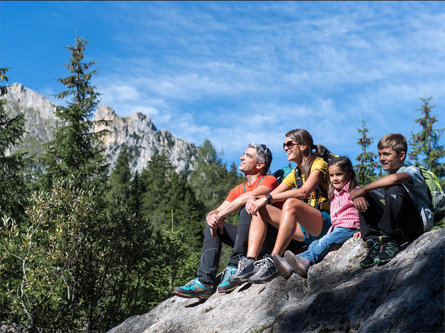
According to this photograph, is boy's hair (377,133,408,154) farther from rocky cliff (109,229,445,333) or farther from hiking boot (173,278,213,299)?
hiking boot (173,278,213,299)

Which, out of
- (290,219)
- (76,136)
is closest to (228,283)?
(290,219)

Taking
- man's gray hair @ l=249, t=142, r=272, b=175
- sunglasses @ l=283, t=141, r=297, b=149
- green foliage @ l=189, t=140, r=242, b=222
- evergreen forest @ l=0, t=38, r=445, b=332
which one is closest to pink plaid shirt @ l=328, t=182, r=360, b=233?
sunglasses @ l=283, t=141, r=297, b=149

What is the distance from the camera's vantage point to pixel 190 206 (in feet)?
171

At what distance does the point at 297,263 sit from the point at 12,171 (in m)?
16.2

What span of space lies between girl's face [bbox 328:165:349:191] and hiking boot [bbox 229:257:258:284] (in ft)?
4.37

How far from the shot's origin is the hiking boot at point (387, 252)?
13.3 ft

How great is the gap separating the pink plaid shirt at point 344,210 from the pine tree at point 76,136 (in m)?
14.2

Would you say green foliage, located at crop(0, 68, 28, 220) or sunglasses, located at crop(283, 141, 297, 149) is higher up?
green foliage, located at crop(0, 68, 28, 220)

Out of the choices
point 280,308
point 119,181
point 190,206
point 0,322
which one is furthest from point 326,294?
point 119,181

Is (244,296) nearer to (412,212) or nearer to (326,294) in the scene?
(326,294)

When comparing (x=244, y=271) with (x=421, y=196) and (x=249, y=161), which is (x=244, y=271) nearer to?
(x=249, y=161)

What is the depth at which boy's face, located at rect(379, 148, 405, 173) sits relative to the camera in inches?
175

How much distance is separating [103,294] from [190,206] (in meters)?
40.9

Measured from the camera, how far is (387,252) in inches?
160
